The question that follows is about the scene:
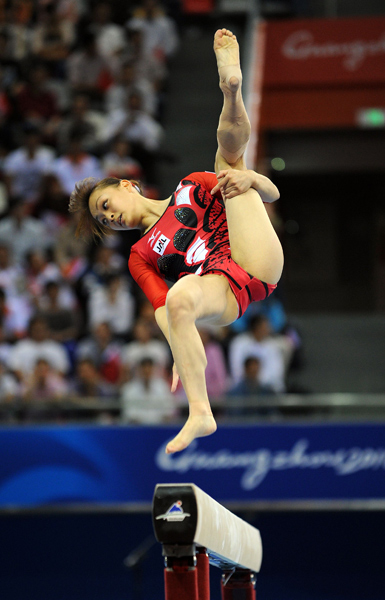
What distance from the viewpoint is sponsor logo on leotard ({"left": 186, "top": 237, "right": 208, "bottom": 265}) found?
3559 mm

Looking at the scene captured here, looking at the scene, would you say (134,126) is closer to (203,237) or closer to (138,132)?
(138,132)

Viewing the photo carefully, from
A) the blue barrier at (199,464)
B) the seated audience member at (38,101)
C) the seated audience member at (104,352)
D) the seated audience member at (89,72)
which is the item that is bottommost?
the blue barrier at (199,464)

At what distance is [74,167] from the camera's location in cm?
923

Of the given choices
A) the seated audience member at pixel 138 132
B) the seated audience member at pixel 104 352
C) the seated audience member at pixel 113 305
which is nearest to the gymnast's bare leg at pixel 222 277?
the seated audience member at pixel 104 352

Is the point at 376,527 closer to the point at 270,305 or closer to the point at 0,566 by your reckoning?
the point at 270,305

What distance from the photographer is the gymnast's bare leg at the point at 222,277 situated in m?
3.12

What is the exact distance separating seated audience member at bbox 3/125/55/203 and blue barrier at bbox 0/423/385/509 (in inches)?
156

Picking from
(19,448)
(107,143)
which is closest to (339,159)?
(107,143)

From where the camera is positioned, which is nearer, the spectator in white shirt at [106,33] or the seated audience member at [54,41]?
the spectator in white shirt at [106,33]

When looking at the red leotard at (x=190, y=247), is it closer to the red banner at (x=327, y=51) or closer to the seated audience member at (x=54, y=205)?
the seated audience member at (x=54, y=205)

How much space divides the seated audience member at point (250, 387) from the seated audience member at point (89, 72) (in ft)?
17.9

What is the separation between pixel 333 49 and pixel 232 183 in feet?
26.0

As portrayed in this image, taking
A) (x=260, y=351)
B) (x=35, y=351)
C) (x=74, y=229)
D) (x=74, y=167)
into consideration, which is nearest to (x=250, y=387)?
(x=260, y=351)

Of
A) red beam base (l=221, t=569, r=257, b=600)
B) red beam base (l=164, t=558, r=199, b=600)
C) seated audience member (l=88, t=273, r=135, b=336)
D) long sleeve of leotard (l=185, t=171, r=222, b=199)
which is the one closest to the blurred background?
seated audience member (l=88, t=273, r=135, b=336)
